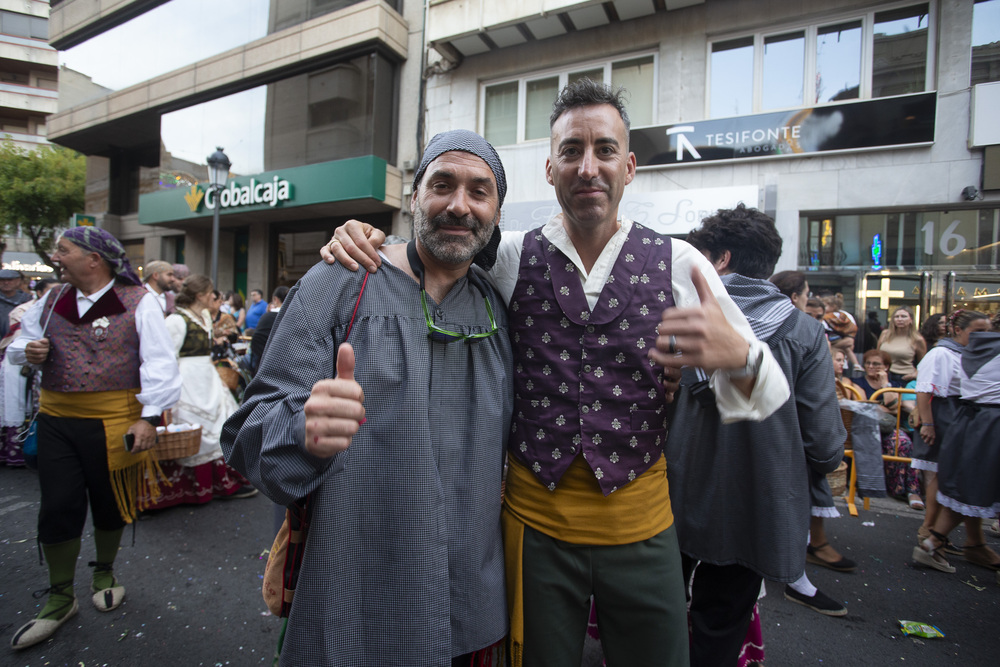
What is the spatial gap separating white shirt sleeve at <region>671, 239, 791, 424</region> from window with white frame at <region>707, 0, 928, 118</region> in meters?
7.41

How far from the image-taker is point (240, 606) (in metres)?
2.82

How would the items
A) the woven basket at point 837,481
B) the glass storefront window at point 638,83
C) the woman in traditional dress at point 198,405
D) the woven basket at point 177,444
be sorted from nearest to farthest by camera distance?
the woven basket at point 177,444 → the woven basket at point 837,481 → the woman in traditional dress at point 198,405 → the glass storefront window at point 638,83

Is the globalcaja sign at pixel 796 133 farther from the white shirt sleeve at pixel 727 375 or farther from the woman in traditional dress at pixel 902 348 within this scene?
the white shirt sleeve at pixel 727 375

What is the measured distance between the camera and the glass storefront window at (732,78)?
7539mm

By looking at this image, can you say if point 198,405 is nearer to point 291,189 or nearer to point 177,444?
point 177,444

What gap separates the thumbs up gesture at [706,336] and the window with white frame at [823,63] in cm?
778

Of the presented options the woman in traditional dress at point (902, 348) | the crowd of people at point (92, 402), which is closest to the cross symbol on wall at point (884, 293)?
the woman in traditional dress at point (902, 348)

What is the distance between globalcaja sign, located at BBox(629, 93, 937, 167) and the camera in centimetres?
656

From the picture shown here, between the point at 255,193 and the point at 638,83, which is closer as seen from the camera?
the point at 638,83

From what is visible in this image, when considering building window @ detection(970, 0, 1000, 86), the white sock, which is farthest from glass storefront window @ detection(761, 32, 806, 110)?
the white sock

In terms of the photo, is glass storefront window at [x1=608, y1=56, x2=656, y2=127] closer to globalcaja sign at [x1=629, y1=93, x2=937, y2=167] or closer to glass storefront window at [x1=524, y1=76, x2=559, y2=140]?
globalcaja sign at [x1=629, y1=93, x2=937, y2=167]

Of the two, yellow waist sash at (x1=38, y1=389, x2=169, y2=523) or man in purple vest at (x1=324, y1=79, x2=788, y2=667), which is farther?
yellow waist sash at (x1=38, y1=389, x2=169, y2=523)

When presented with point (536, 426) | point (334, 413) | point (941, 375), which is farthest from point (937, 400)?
point (334, 413)

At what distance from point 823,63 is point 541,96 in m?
4.51
